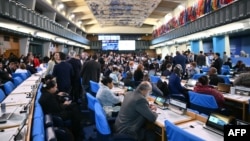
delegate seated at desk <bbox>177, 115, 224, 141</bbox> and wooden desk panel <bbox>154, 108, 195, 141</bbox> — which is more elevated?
wooden desk panel <bbox>154, 108, 195, 141</bbox>

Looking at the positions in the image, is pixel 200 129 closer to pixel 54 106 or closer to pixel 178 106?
pixel 178 106

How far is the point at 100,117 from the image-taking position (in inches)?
144

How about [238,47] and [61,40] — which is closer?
[238,47]

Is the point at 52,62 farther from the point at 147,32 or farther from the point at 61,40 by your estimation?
the point at 147,32

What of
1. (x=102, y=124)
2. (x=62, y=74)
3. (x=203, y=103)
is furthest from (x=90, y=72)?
(x=102, y=124)

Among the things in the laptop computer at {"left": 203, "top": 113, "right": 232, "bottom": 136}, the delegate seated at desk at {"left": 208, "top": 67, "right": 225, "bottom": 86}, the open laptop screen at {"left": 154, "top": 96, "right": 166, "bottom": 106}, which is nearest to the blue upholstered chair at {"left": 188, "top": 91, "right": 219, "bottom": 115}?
the open laptop screen at {"left": 154, "top": 96, "right": 166, "bottom": 106}

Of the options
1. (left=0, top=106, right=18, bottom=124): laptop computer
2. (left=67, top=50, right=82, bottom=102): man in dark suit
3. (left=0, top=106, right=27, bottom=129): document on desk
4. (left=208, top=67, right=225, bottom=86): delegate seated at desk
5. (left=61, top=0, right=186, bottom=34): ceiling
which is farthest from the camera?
(left=61, top=0, right=186, bottom=34): ceiling

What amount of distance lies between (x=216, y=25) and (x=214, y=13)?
0.70 m

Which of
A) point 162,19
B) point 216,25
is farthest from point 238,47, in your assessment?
point 162,19

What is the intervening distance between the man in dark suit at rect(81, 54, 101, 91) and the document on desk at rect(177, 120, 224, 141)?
14.6 feet

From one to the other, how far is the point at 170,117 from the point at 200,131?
2.20 ft

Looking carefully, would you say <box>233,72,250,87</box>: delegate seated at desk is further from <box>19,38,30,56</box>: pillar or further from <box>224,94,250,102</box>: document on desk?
<box>19,38,30,56</box>: pillar

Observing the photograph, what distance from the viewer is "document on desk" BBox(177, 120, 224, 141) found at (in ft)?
10.0

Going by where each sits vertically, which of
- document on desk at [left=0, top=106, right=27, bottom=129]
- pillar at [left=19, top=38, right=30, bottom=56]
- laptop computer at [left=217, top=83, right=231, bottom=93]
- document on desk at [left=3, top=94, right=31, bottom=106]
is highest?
pillar at [left=19, top=38, right=30, bottom=56]
